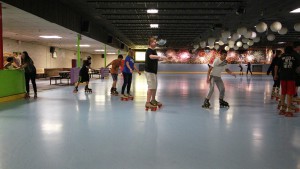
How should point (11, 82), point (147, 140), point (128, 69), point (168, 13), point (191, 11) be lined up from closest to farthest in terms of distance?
point (147, 140) < point (11, 82) < point (128, 69) < point (191, 11) < point (168, 13)

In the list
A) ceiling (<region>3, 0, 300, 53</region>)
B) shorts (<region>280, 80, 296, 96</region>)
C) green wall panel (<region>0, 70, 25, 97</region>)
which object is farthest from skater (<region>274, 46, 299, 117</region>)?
green wall panel (<region>0, 70, 25, 97</region>)

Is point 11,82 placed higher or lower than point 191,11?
lower

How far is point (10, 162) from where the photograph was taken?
262cm

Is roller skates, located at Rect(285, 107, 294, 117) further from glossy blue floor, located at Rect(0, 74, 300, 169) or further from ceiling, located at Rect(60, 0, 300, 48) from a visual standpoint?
ceiling, located at Rect(60, 0, 300, 48)

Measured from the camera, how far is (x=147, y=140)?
11.2 ft

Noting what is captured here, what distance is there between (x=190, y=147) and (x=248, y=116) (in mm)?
2495

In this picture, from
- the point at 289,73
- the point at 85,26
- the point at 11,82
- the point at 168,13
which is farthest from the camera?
the point at 85,26

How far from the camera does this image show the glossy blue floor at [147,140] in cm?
264

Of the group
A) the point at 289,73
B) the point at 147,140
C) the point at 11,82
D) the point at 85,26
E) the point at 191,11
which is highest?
the point at 191,11

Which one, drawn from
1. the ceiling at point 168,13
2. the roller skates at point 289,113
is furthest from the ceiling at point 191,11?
the roller skates at point 289,113

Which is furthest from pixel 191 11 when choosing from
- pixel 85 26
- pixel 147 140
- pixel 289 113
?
pixel 147 140

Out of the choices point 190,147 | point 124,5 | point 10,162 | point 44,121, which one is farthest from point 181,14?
point 10,162

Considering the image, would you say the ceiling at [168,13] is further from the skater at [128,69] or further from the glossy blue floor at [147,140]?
the glossy blue floor at [147,140]

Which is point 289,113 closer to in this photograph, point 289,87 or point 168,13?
point 289,87
